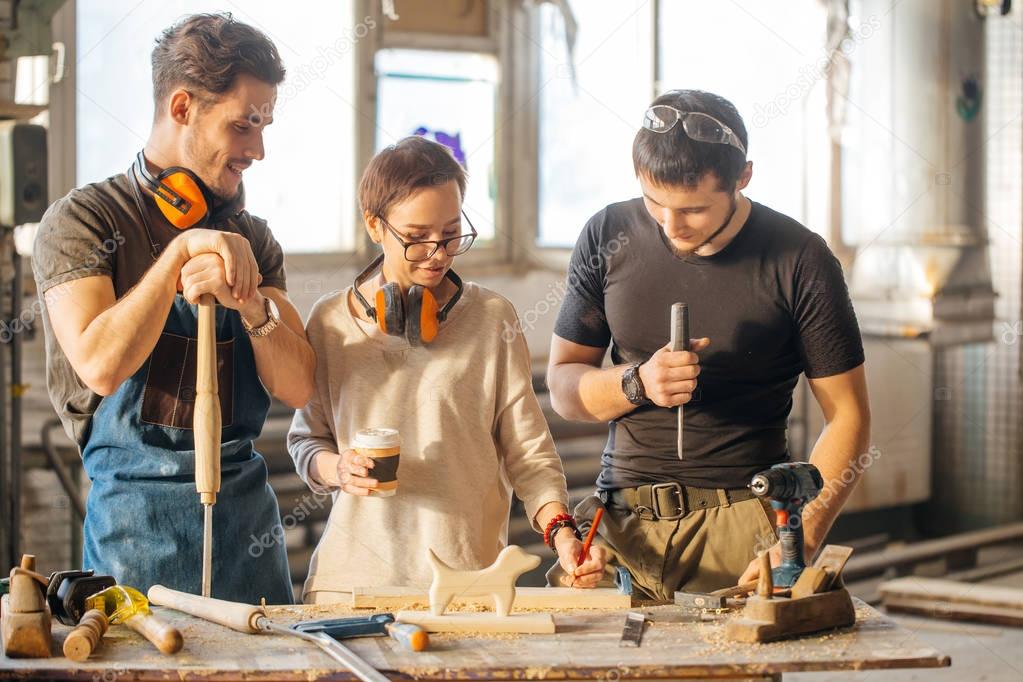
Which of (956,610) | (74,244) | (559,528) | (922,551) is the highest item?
(74,244)

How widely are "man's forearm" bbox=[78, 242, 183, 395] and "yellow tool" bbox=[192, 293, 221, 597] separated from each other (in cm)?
7

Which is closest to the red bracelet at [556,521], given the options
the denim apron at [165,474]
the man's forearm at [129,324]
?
the denim apron at [165,474]

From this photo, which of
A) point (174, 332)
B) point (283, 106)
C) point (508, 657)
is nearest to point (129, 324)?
point (174, 332)

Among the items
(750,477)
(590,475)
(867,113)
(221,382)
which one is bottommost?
(590,475)

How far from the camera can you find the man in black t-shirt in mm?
2447

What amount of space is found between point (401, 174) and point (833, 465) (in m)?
1.07

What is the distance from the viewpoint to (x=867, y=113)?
20.3 ft

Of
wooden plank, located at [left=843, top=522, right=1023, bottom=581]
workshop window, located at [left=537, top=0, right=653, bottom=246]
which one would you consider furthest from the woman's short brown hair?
wooden plank, located at [left=843, top=522, right=1023, bottom=581]

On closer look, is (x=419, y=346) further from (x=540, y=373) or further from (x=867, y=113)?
(x=867, y=113)

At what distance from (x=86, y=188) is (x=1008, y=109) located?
5846mm

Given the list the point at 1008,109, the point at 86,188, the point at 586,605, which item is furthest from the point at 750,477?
the point at 1008,109

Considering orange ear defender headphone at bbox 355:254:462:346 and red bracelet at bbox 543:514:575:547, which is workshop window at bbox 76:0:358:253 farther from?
red bracelet at bbox 543:514:575:547

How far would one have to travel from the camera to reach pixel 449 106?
17.6 ft

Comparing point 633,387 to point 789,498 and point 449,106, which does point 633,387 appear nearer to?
point 789,498
